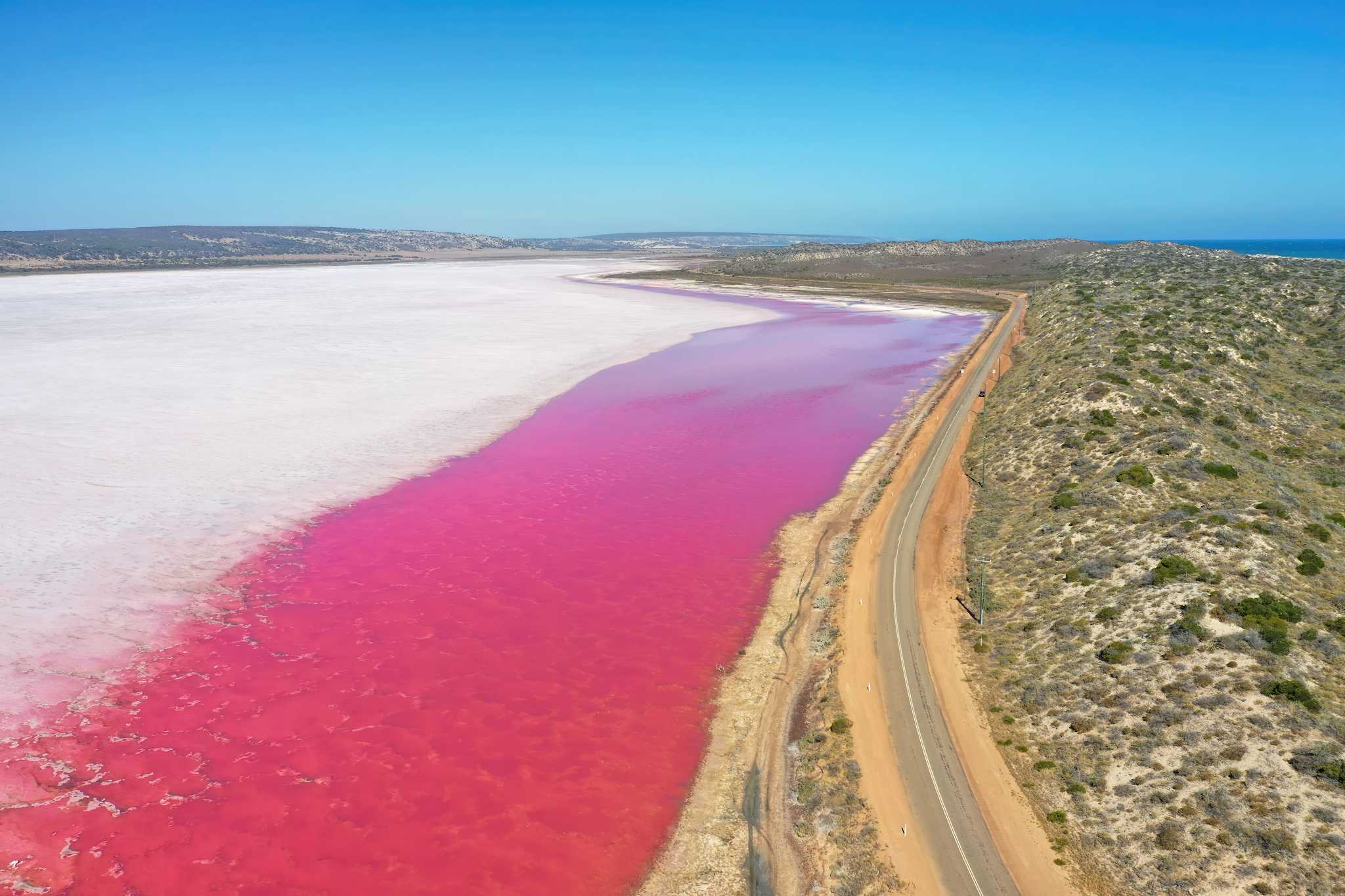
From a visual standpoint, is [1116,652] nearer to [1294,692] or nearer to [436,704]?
[1294,692]

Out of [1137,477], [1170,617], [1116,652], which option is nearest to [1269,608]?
[1170,617]

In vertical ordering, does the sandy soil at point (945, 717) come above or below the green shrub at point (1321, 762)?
below

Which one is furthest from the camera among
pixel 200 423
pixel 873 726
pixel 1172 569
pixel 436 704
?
pixel 200 423

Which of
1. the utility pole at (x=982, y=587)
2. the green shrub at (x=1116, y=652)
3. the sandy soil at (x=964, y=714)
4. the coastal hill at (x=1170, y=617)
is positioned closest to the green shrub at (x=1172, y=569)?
the coastal hill at (x=1170, y=617)

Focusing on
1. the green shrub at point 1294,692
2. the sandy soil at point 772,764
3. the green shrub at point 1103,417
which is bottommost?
the sandy soil at point 772,764

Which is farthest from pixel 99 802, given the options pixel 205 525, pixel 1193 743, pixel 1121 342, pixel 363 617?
pixel 1121 342

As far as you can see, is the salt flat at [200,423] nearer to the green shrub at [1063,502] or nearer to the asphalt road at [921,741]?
the asphalt road at [921,741]

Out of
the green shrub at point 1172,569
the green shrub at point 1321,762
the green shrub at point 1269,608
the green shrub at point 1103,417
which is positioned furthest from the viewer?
the green shrub at point 1103,417

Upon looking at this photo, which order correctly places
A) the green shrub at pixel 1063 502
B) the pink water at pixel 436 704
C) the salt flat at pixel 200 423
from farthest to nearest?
1. the green shrub at pixel 1063 502
2. the salt flat at pixel 200 423
3. the pink water at pixel 436 704
